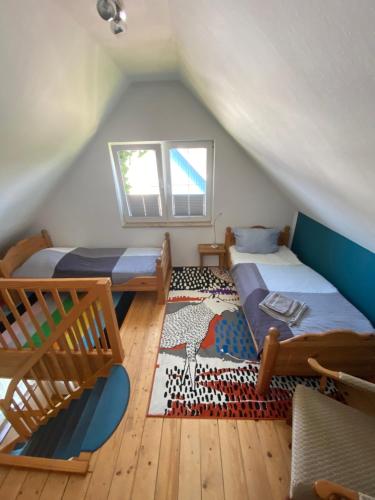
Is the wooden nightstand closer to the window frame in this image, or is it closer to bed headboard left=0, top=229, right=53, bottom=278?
the window frame

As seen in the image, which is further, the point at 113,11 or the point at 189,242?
the point at 189,242

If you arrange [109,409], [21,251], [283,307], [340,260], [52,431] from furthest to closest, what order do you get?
[21,251]
[340,260]
[52,431]
[283,307]
[109,409]

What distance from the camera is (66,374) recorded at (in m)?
1.86

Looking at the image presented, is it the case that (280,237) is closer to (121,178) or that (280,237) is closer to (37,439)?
(121,178)

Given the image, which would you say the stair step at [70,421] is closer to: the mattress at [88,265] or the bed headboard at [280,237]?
the mattress at [88,265]

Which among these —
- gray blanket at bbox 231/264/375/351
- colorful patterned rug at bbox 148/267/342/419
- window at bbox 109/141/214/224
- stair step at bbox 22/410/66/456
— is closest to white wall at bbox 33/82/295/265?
window at bbox 109/141/214/224

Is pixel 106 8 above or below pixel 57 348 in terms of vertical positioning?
above

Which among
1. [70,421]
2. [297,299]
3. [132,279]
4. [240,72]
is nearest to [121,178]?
[132,279]

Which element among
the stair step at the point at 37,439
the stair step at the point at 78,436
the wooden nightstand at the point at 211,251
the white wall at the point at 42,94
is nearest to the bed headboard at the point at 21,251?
the white wall at the point at 42,94

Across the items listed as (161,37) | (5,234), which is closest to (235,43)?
(161,37)

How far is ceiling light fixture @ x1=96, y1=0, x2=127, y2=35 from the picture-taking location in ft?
3.17

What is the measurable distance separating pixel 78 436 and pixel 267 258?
8.42 feet

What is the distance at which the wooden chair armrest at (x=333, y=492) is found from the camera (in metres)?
0.70

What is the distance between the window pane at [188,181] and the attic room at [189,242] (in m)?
0.03
